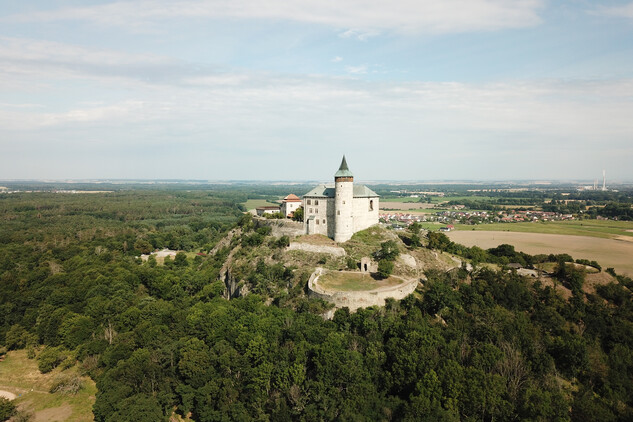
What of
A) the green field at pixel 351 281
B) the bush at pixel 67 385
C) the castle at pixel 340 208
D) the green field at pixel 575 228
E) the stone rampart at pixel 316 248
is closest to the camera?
the bush at pixel 67 385

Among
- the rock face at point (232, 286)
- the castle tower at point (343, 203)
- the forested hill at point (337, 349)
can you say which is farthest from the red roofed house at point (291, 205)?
the rock face at point (232, 286)

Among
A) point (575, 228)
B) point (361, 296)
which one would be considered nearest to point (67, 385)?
point (361, 296)

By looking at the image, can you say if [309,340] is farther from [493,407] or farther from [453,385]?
[493,407]

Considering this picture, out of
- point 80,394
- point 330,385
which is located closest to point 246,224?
point 80,394

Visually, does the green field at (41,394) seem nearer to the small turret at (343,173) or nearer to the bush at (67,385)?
the bush at (67,385)

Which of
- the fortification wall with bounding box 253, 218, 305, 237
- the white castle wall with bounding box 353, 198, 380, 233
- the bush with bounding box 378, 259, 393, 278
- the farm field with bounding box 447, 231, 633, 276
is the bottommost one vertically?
the farm field with bounding box 447, 231, 633, 276

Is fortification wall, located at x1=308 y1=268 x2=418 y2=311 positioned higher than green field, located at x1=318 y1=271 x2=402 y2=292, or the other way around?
green field, located at x1=318 y1=271 x2=402 y2=292

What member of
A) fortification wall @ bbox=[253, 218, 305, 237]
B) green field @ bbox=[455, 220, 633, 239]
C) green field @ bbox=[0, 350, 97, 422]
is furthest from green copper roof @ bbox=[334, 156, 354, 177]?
green field @ bbox=[455, 220, 633, 239]

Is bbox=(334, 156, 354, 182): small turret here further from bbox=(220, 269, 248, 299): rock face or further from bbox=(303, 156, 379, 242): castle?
bbox=(220, 269, 248, 299): rock face
